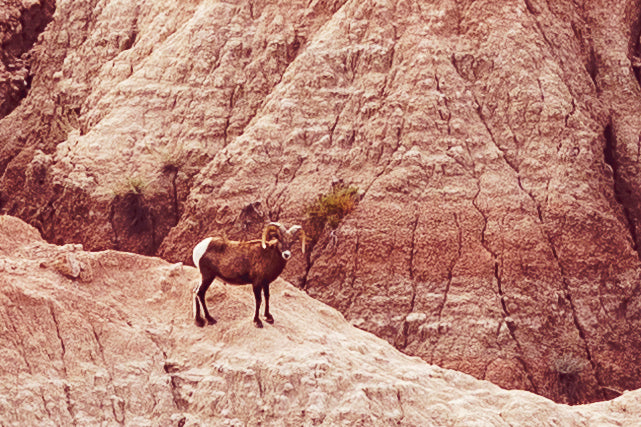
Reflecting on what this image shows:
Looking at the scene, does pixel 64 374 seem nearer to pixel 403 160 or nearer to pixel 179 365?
pixel 179 365

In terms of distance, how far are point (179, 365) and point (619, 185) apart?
14.5m

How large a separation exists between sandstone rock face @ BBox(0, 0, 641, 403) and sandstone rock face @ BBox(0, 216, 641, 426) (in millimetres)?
7065

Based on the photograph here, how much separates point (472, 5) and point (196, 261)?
544 inches

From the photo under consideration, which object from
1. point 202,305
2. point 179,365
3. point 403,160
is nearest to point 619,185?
point 403,160

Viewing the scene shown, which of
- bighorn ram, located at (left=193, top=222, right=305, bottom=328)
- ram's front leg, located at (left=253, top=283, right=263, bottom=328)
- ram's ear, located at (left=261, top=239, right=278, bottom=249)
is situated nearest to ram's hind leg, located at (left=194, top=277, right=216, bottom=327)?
bighorn ram, located at (left=193, top=222, right=305, bottom=328)

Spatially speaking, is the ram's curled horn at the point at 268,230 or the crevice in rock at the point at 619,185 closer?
the ram's curled horn at the point at 268,230

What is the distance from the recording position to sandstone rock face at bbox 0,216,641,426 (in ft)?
53.6

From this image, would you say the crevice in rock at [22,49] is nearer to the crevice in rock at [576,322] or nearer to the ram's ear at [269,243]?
the crevice in rock at [576,322]

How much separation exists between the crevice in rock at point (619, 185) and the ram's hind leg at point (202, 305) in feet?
40.8

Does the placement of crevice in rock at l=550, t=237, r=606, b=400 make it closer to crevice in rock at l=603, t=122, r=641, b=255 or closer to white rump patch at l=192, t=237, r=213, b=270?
crevice in rock at l=603, t=122, r=641, b=255

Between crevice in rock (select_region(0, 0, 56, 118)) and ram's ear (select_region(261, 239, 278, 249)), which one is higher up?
ram's ear (select_region(261, 239, 278, 249))

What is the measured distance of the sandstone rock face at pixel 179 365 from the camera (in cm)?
1633

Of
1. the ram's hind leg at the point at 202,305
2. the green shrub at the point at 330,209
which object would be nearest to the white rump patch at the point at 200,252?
the ram's hind leg at the point at 202,305

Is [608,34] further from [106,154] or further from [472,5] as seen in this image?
[106,154]
